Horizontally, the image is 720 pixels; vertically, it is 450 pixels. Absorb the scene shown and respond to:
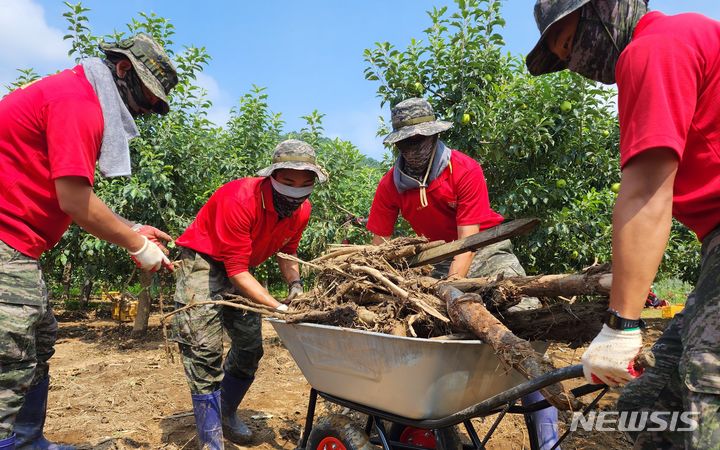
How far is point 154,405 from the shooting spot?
14.9 feet

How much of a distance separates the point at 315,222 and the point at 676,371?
18.3 feet

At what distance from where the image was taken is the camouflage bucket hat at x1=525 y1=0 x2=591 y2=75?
1.57 m

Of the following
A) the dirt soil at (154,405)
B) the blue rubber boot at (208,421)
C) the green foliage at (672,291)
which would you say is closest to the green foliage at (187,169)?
the dirt soil at (154,405)

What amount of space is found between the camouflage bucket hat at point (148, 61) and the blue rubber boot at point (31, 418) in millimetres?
1787

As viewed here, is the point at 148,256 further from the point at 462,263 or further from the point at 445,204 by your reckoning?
the point at 445,204

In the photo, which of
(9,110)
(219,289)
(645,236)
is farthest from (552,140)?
(9,110)

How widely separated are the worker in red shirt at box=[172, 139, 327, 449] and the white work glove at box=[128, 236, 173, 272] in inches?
25.2

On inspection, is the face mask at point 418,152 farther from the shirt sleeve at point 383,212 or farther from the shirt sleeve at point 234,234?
the shirt sleeve at point 234,234

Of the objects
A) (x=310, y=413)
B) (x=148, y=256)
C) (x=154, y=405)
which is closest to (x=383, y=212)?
(x=310, y=413)

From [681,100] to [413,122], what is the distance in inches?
83.8

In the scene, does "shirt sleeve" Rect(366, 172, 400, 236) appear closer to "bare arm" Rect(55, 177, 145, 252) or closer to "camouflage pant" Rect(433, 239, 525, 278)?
"camouflage pant" Rect(433, 239, 525, 278)

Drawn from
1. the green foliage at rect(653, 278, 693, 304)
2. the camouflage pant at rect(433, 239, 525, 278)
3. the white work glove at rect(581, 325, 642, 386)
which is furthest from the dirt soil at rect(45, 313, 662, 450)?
the green foliage at rect(653, 278, 693, 304)

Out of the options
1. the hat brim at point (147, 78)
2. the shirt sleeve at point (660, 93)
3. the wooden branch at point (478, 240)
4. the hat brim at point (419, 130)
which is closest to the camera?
the shirt sleeve at point (660, 93)

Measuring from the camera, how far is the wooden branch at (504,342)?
157 cm
